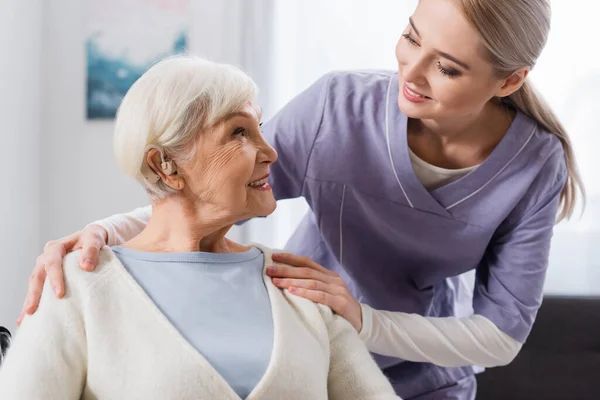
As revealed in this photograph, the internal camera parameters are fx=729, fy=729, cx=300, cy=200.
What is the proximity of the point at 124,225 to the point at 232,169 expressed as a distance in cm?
31

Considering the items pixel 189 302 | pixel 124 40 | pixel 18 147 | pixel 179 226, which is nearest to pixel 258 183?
pixel 179 226

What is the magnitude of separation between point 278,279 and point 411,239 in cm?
43

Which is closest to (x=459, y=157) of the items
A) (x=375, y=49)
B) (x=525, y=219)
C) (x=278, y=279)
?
(x=525, y=219)

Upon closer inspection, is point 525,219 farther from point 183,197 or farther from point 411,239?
point 183,197

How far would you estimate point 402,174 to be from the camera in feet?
5.54

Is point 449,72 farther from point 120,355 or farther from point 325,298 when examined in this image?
point 120,355

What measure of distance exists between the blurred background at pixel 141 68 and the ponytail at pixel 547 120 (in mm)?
1222

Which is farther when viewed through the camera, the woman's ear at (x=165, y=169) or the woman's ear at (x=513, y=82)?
the woman's ear at (x=513, y=82)

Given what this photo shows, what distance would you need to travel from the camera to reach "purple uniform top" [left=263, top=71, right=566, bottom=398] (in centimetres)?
168

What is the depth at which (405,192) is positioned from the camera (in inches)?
67.2

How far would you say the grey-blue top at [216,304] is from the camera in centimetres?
130

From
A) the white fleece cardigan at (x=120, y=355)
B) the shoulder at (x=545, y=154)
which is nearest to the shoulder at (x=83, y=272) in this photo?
the white fleece cardigan at (x=120, y=355)

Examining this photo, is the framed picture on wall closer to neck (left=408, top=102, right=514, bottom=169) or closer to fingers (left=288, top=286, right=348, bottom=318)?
neck (left=408, top=102, right=514, bottom=169)

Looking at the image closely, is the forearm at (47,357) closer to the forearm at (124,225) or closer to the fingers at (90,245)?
the fingers at (90,245)
